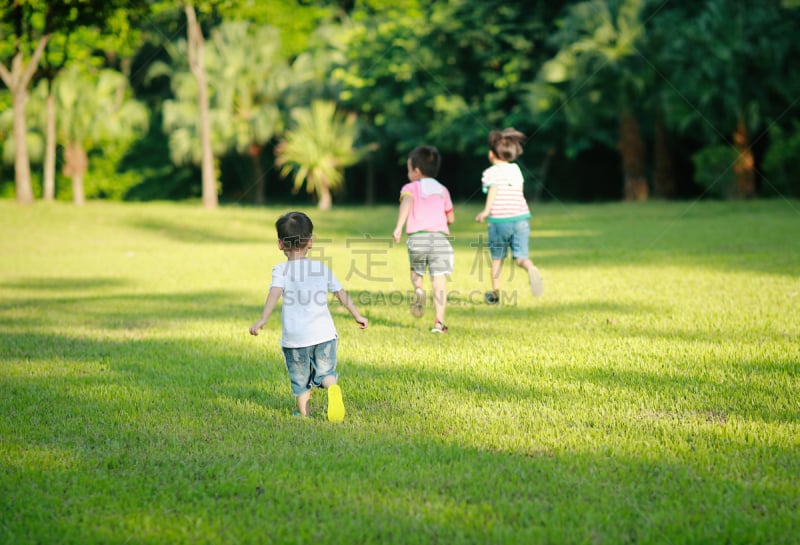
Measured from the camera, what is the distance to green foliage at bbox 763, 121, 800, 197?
24.5m

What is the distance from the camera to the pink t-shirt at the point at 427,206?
279 inches

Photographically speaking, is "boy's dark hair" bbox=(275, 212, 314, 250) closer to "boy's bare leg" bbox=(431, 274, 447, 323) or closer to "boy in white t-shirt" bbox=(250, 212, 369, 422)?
"boy in white t-shirt" bbox=(250, 212, 369, 422)

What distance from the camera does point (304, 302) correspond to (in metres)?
4.48

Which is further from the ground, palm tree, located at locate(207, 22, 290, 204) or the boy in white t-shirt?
palm tree, located at locate(207, 22, 290, 204)

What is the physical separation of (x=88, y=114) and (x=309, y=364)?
3245 centimetres

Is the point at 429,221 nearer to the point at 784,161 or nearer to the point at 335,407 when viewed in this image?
the point at 335,407

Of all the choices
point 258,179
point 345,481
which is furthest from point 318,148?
point 345,481

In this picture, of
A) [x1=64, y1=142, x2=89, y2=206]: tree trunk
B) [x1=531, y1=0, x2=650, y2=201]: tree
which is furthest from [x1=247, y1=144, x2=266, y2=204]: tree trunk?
[x1=531, y1=0, x2=650, y2=201]: tree

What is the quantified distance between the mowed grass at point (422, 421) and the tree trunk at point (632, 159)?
18768 mm

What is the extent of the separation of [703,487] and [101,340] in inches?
197

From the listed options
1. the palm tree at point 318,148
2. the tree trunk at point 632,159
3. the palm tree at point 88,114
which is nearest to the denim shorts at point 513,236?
the palm tree at point 318,148

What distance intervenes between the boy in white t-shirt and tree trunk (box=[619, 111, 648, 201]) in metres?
24.3

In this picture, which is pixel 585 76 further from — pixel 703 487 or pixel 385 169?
pixel 703 487

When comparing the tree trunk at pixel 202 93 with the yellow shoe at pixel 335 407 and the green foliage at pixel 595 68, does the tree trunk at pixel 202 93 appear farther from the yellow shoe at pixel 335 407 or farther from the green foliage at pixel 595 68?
the yellow shoe at pixel 335 407
